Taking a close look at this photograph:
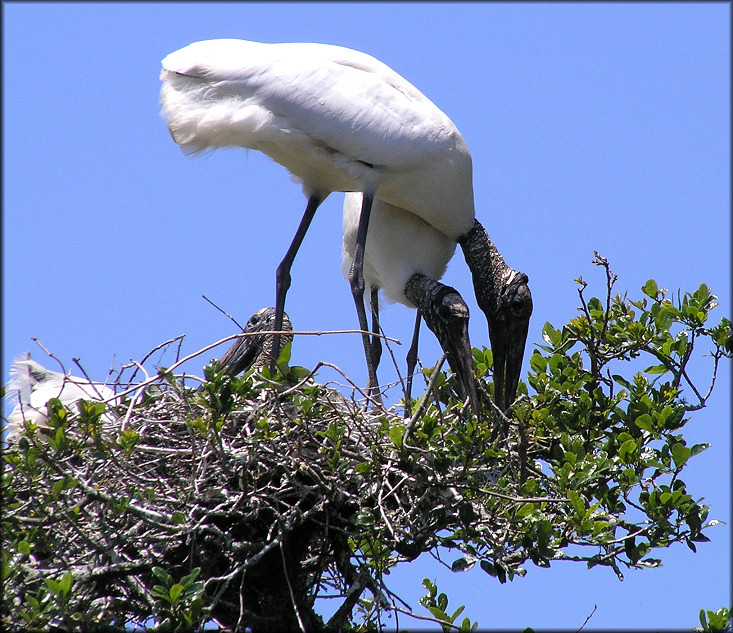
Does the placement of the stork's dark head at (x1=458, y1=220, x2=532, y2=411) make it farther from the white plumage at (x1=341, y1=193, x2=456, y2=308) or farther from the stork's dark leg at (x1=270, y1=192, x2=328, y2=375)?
the stork's dark leg at (x1=270, y1=192, x2=328, y2=375)

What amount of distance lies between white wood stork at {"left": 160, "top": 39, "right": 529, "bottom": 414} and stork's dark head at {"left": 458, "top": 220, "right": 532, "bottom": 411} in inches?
15.3

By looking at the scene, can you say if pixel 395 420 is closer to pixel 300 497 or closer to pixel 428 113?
pixel 300 497

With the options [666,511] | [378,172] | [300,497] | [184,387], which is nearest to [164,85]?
[378,172]

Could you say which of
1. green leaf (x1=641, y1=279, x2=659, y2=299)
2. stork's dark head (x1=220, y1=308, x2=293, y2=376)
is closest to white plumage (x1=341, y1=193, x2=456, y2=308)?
stork's dark head (x1=220, y1=308, x2=293, y2=376)

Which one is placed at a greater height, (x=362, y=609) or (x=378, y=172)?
(x=378, y=172)

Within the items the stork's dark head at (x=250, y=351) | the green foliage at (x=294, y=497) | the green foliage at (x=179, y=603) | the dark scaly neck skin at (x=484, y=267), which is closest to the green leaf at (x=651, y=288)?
the green foliage at (x=294, y=497)

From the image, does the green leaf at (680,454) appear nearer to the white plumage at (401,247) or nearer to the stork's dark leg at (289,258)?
the white plumage at (401,247)

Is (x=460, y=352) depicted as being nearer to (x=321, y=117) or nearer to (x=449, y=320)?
(x=449, y=320)

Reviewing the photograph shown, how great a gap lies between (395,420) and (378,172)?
5.12 ft

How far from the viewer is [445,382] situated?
16.4ft

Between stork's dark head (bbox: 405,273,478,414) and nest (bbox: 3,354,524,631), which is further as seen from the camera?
stork's dark head (bbox: 405,273,478,414)

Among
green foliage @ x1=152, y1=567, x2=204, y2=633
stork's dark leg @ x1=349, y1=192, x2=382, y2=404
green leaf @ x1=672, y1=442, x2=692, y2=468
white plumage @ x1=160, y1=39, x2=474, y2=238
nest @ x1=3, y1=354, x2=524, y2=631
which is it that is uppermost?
white plumage @ x1=160, y1=39, x2=474, y2=238

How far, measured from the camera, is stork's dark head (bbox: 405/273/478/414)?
538 centimetres

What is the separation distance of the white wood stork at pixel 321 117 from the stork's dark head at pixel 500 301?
0.39 metres
